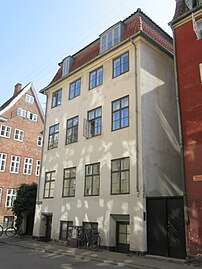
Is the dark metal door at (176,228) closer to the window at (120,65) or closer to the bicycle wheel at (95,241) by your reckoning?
the bicycle wheel at (95,241)

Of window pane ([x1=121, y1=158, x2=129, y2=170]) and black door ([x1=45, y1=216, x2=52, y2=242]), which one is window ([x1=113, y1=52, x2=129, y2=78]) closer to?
window pane ([x1=121, y1=158, x2=129, y2=170])

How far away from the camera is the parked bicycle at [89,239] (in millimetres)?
13016

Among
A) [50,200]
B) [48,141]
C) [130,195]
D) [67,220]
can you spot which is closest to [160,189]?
[130,195]

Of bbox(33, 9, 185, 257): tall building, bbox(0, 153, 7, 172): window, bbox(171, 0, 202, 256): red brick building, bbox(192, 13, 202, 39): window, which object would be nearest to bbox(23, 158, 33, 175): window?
bbox(0, 153, 7, 172): window

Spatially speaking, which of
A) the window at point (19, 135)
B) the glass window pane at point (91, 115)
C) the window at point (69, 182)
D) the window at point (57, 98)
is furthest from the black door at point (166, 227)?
the window at point (19, 135)

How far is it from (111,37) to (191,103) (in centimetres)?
753

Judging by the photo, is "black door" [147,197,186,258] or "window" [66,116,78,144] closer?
"black door" [147,197,186,258]

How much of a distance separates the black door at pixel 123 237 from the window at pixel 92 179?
220 centimetres

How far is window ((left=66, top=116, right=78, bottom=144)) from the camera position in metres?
17.0

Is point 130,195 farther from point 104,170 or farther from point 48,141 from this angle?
point 48,141

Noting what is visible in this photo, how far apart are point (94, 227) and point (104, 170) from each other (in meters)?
2.98

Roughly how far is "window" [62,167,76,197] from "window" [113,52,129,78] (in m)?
6.24

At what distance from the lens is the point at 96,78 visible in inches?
659

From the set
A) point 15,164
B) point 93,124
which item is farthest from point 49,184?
point 15,164
